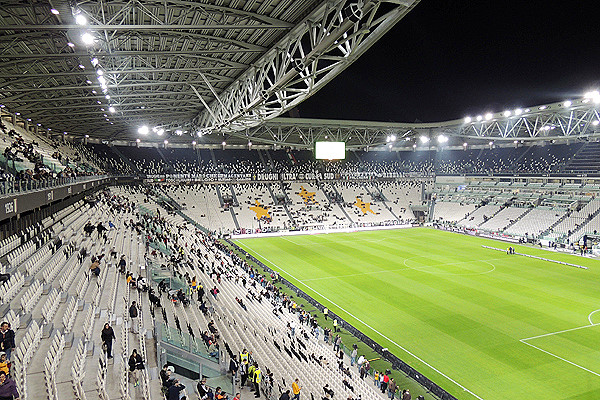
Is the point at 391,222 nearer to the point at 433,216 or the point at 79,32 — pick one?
the point at 433,216

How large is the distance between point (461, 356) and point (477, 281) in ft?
45.8

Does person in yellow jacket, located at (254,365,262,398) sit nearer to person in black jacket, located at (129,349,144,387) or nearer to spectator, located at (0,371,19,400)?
person in black jacket, located at (129,349,144,387)

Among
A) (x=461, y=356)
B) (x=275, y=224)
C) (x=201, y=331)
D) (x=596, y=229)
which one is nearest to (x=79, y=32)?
(x=201, y=331)

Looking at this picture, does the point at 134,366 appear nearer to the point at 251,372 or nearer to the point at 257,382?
the point at 257,382

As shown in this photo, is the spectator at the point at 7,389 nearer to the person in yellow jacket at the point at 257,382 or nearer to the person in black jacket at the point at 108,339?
the person in black jacket at the point at 108,339

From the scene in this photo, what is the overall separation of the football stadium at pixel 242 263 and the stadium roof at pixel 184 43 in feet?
0.44

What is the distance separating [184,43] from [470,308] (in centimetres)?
2124

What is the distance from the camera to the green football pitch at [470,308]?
1675cm

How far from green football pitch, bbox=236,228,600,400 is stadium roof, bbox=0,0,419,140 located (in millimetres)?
12810

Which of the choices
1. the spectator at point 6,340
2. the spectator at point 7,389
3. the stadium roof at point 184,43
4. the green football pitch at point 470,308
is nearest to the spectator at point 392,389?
the green football pitch at point 470,308

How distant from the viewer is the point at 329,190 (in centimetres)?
6994

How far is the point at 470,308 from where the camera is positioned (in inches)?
977

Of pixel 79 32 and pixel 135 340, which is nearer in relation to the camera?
pixel 135 340

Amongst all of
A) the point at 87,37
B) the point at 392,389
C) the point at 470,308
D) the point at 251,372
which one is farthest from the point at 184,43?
the point at 470,308
